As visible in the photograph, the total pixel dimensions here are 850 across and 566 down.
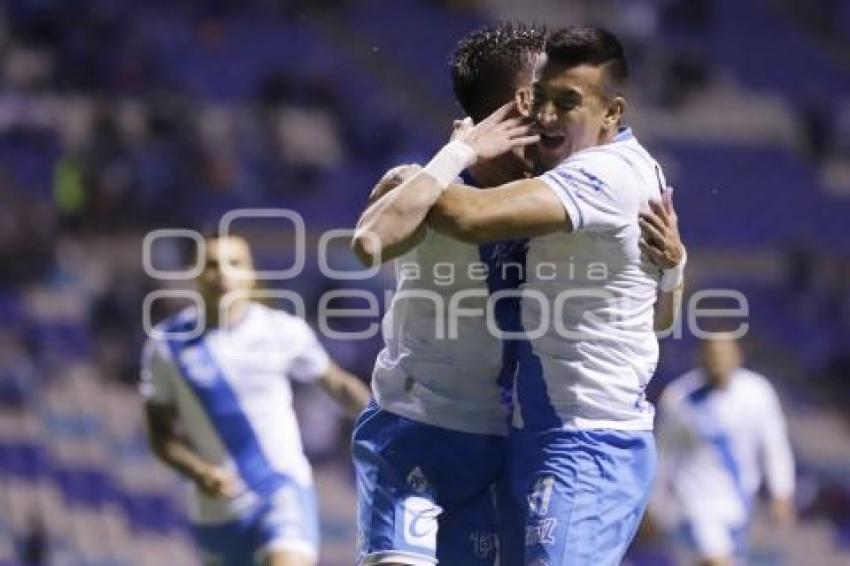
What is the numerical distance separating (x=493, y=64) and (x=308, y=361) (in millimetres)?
3329

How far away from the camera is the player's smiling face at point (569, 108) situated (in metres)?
5.75

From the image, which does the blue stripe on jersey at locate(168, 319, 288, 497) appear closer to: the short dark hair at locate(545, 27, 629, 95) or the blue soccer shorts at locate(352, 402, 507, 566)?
the blue soccer shorts at locate(352, 402, 507, 566)

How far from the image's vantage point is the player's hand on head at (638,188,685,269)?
229 inches

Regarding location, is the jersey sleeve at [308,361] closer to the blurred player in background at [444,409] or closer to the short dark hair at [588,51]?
the blurred player in background at [444,409]

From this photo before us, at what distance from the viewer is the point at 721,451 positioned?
12.3 meters

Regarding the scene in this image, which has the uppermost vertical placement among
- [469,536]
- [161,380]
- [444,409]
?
[444,409]

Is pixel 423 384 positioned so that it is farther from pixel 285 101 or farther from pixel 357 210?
pixel 285 101

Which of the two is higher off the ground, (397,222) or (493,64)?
(493,64)

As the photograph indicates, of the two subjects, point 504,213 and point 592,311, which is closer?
point 504,213

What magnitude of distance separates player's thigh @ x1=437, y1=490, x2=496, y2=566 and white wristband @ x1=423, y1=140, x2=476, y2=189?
103 centimetres

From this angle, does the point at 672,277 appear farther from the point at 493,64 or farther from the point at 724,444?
the point at 724,444

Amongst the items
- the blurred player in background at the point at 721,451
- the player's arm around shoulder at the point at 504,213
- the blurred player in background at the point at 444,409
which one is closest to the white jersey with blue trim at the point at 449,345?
the blurred player in background at the point at 444,409

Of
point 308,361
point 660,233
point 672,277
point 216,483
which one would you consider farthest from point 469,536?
point 308,361

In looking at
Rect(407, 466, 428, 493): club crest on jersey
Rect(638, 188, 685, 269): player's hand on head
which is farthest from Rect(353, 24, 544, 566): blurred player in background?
Rect(638, 188, 685, 269): player's hand on head
